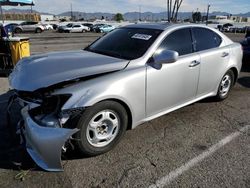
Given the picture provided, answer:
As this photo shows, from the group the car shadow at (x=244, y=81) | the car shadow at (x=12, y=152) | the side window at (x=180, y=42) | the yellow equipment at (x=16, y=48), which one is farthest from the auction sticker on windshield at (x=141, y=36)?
the yellow equipment at (x=16, y=48)

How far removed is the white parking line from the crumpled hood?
1.41 m

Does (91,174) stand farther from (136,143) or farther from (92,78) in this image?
(92,78)

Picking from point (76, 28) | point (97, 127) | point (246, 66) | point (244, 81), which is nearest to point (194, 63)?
point (97, 127)

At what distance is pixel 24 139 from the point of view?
9.78 ft

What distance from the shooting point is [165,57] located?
340cm

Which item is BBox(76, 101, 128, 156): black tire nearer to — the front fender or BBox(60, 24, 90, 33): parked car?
the front fender

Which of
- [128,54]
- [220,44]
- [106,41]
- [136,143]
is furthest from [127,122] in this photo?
[220,44]

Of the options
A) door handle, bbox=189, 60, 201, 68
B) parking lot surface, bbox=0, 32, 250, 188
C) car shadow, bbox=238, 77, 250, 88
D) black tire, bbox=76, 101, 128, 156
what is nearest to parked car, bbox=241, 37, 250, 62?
car shadow, bbox=238, 77, 250, 88

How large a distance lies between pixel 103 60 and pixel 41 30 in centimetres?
3740

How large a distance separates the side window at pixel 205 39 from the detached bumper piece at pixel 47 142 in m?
2.68

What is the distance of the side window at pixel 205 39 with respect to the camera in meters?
4.32

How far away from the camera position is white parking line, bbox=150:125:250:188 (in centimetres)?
271

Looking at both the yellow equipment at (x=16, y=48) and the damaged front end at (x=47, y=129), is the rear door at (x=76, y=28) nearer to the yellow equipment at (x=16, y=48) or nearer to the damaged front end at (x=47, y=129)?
the yellow equipment at (x=16, y=48)

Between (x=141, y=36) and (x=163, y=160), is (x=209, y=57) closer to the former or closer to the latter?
(x=141, y=36)
